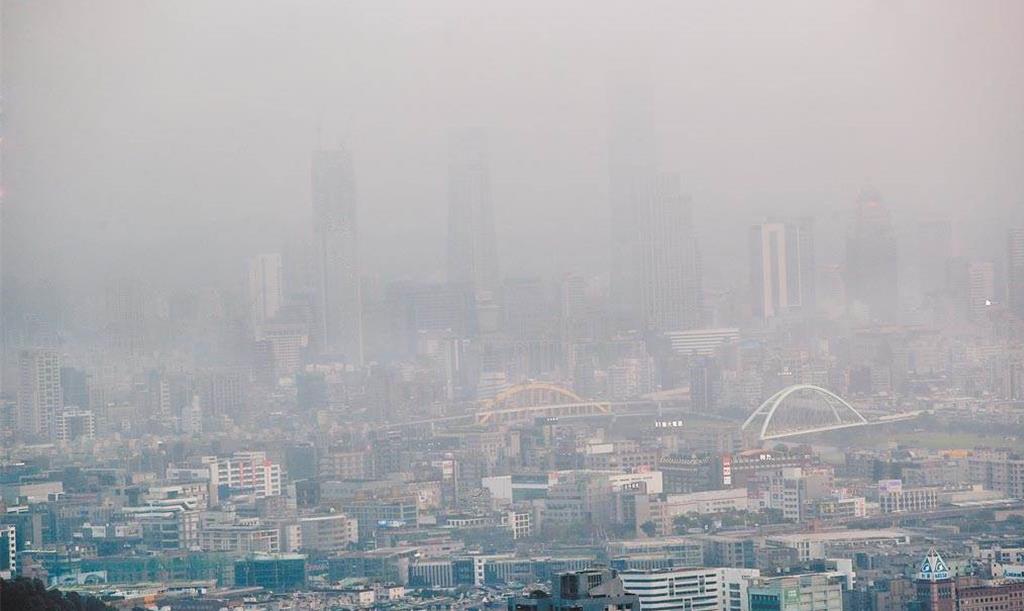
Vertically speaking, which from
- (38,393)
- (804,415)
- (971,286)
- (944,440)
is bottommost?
(944,440)

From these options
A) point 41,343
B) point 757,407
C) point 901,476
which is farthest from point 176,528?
point 757,407

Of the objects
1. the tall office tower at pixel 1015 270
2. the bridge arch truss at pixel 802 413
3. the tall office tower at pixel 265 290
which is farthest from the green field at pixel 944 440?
the tall office tower at pixel 265 290

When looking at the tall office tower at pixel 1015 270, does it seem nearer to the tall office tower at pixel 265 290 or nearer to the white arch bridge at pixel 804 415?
the white arch bridge at pixel 804 415

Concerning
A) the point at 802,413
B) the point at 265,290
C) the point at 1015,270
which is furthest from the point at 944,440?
the point at 265,290

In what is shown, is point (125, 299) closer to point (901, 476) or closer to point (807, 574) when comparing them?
point (901, 476)

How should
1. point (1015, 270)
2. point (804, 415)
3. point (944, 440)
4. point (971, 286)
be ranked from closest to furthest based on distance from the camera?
point (944, 440), point (1015, 270), point (971, 286), point (804, 415)

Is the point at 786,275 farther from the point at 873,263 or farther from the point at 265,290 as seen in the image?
the point at 265,290
